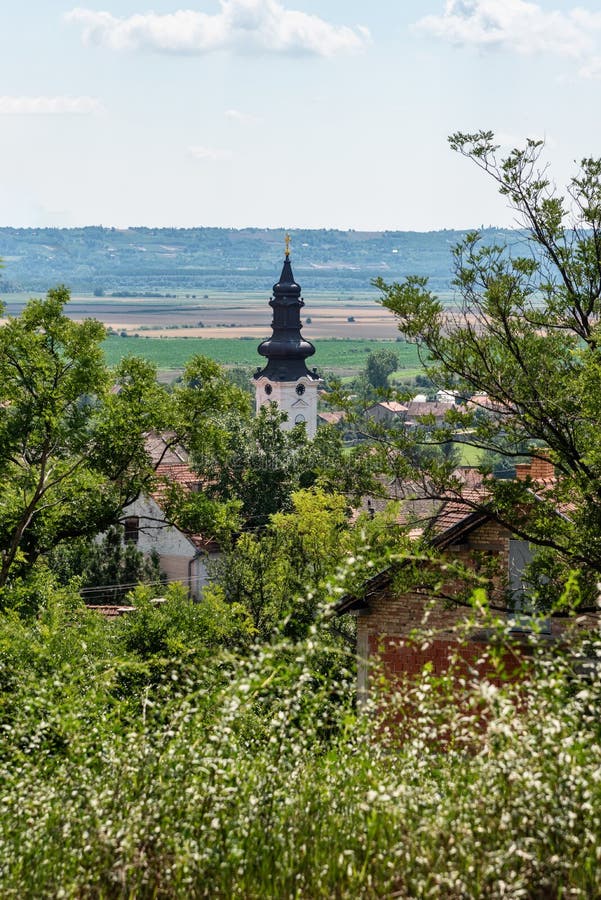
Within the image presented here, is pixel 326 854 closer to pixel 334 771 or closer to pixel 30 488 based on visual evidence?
pixel 334 771

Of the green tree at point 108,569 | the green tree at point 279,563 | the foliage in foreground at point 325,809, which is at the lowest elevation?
the green tree at point 108,569

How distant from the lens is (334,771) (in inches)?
315

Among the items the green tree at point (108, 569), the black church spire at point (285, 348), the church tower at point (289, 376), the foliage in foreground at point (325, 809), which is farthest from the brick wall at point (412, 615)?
the black church spire at point (285, 348)

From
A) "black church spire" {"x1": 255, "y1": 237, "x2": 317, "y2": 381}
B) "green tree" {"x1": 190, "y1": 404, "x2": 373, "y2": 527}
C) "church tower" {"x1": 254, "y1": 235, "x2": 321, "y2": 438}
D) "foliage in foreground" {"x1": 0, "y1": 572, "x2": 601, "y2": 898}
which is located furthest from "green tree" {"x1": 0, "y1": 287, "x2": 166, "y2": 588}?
"black church spire" {"x1": 255, "y1": 237, "x2": 317, "y2": 381}

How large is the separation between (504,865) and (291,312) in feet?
282

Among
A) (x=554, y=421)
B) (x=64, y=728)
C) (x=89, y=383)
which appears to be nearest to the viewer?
(x=64, y=728)

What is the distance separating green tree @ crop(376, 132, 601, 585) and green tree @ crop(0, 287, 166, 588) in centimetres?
684

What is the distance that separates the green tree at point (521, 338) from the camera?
15.4 m

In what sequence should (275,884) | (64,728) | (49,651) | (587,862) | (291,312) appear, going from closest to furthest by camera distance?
(587,862), (275,884), (64,728), (49,651), (291,312)

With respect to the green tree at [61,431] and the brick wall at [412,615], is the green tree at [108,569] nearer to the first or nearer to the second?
the green tree at [61,431]

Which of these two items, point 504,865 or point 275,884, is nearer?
point 504,865

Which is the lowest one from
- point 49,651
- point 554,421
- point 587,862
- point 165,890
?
point 49,651

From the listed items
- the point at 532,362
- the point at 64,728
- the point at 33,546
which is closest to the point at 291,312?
the point at 33,546

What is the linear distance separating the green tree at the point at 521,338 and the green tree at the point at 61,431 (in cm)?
684
